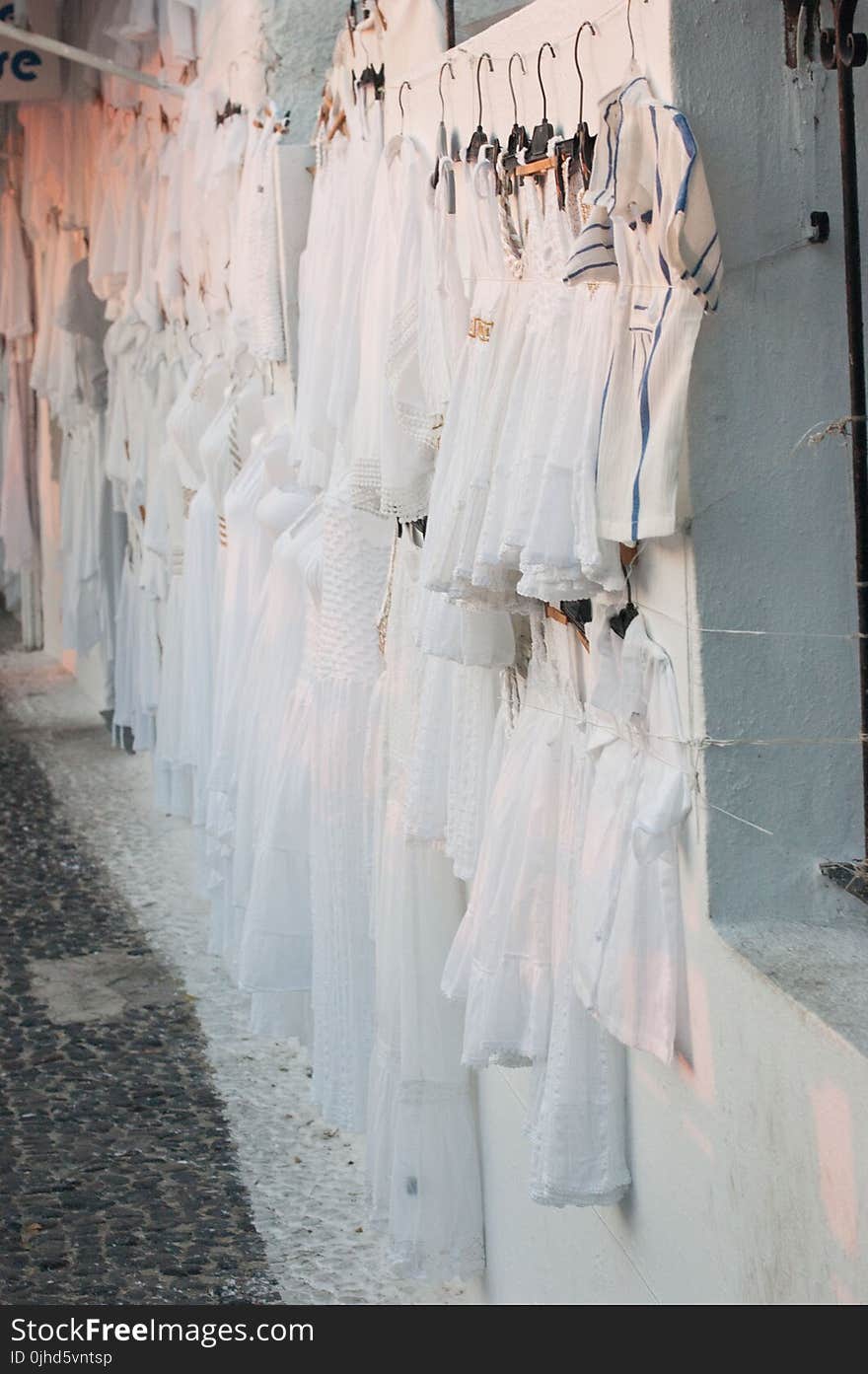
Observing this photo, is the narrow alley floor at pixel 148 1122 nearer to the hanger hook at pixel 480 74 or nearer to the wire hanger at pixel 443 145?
the wire hanger at pixel 443 145

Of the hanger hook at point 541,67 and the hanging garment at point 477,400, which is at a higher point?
the hanger hook at point 541,67

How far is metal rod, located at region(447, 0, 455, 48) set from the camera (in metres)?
3.17

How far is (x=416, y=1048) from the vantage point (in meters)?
3.30

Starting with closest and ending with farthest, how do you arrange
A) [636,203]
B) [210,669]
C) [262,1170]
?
1. [636,203]
2. [262,1170]
3. [210,669]

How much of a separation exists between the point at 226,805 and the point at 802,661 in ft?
8.73

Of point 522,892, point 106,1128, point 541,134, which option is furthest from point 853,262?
point 106,1128

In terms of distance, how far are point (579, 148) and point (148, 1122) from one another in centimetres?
267

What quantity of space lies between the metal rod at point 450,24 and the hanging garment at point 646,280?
47.5 inches

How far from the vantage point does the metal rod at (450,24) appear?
317 centimetres

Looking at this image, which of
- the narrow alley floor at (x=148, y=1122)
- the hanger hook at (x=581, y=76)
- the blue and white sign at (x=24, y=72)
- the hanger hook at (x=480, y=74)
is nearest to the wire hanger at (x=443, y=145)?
the hanger hook at (x=480, y=74)

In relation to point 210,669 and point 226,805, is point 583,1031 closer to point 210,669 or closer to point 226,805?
point 226,805

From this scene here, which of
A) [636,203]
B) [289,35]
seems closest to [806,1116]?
[636,203]

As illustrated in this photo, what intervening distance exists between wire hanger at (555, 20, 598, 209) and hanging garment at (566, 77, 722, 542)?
0.54ft

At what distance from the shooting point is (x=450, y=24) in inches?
126
